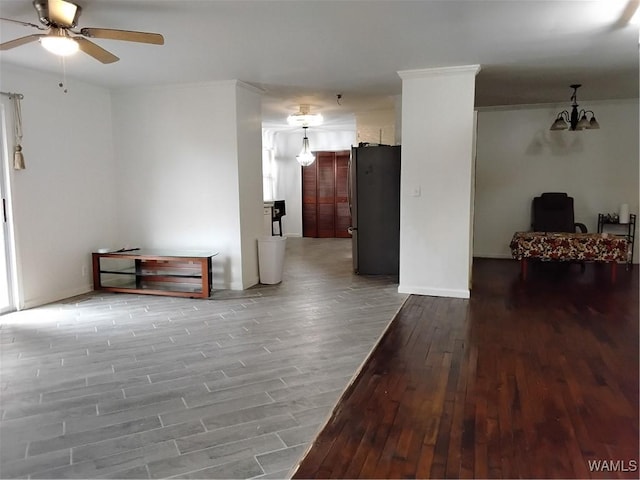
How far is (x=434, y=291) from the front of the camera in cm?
497

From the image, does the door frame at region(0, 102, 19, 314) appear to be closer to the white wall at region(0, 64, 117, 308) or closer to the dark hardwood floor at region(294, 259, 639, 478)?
the white wall at region(0, 64, 117, 308)

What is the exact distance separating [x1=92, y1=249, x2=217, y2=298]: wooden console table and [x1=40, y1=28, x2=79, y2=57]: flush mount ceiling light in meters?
2.45

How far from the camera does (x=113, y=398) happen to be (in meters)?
2.67

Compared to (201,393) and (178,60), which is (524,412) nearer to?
(201,393)

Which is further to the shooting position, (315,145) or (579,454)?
(315,145)

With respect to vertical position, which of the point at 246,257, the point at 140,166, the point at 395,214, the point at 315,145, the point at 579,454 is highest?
the point at 315,145

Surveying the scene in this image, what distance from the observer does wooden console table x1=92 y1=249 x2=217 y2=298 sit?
16.3 ft

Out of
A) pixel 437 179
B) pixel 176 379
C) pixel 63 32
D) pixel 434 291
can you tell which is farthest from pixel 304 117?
pixel 176 379

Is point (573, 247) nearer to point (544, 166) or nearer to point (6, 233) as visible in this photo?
point (544, 166)

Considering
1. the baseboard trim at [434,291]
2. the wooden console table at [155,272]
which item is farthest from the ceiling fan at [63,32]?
the baseboard trim at [434,291]

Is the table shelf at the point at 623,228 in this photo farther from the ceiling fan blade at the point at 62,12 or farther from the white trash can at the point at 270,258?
the ceiling fan blade at the point at 62,12

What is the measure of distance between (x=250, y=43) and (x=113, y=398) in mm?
2825

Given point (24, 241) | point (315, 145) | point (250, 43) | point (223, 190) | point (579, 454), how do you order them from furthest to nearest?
point (315, 145) → point (223, 190) → point (24, 241) → point (250, 43) → point (579, 454)

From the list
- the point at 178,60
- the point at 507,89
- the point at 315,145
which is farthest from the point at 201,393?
the point at 315,145
